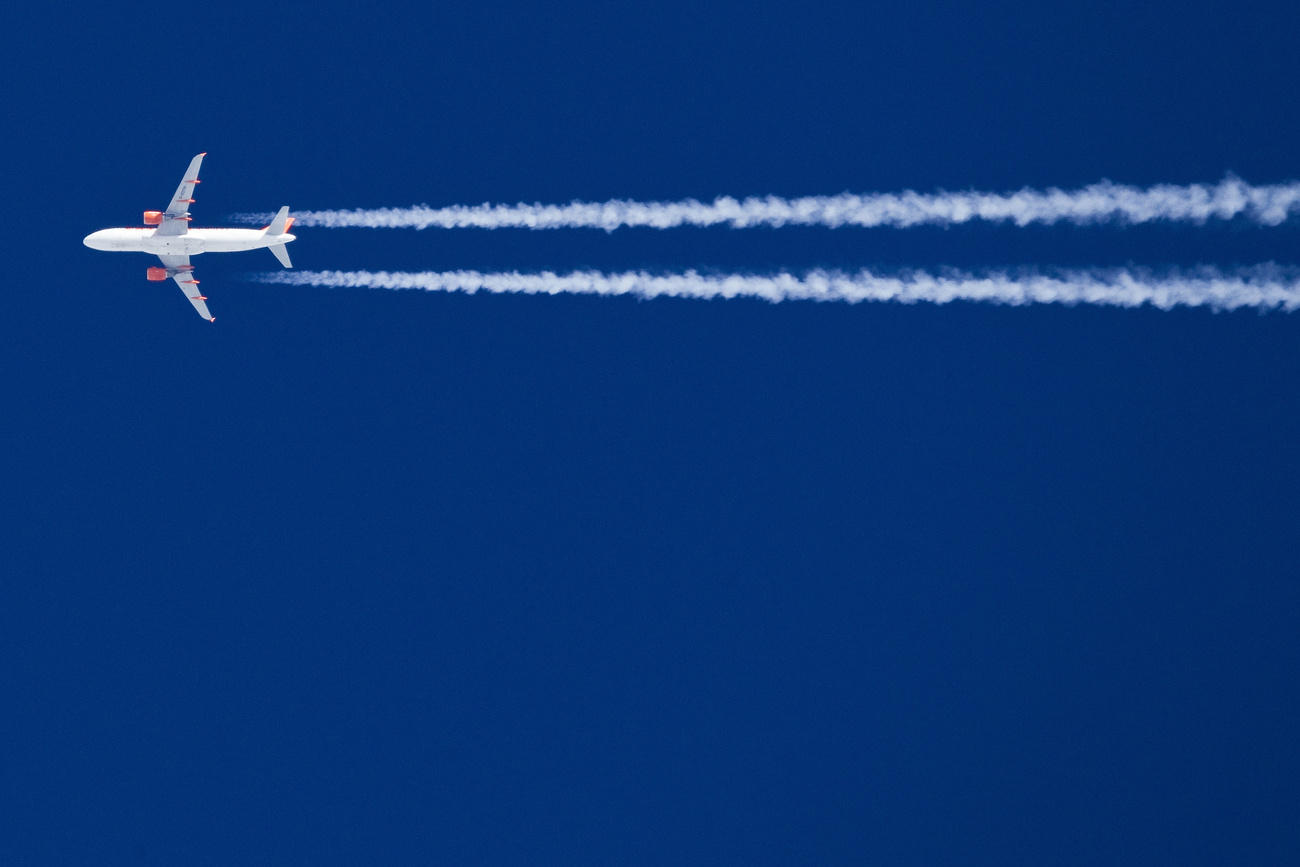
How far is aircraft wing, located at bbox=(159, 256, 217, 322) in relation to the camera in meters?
48.4

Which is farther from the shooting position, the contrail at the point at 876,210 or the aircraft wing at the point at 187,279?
the aircraft wing at the point at 187,279

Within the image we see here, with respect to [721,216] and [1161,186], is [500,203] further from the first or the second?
[1161,186]

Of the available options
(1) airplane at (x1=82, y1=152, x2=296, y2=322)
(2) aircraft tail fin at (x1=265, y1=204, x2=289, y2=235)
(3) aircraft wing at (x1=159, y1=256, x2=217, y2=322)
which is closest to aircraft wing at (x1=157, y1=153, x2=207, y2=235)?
(1) airplane at (x1=82, y1=152, x2=296, y2=322)

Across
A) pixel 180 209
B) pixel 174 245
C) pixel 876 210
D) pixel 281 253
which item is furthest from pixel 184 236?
pixel 876 210

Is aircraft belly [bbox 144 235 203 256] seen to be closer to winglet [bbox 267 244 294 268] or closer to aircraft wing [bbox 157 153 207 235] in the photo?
aircraft wing [bbox 157 153 207 235]

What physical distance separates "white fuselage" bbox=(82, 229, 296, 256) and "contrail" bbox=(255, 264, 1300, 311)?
7.40 feet

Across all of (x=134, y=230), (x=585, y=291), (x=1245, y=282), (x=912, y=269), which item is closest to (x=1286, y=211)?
(x=1245, y=282)

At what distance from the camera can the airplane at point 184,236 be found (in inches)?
1831

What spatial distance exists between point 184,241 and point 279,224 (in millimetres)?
4039

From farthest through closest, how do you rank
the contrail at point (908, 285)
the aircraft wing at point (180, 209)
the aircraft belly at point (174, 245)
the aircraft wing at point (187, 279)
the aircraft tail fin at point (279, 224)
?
the aircraft wing at point (187, 279) < the aircraft belly at point (174, 245) < the aircraft wing at point (180, 209) < the aircraft tail fin at point (279, 224) < the contrail at point (908, 285)

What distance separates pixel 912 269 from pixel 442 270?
1864 centimetres

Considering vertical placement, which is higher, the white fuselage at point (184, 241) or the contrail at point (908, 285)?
the white fuselage at point (184, 241)

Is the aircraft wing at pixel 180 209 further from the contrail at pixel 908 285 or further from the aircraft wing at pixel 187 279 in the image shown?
the contrail at pixel 908 285

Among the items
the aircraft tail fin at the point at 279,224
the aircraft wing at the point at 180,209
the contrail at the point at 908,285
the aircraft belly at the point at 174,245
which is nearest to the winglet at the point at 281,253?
the aircraft tail fin at the point at 279,224
